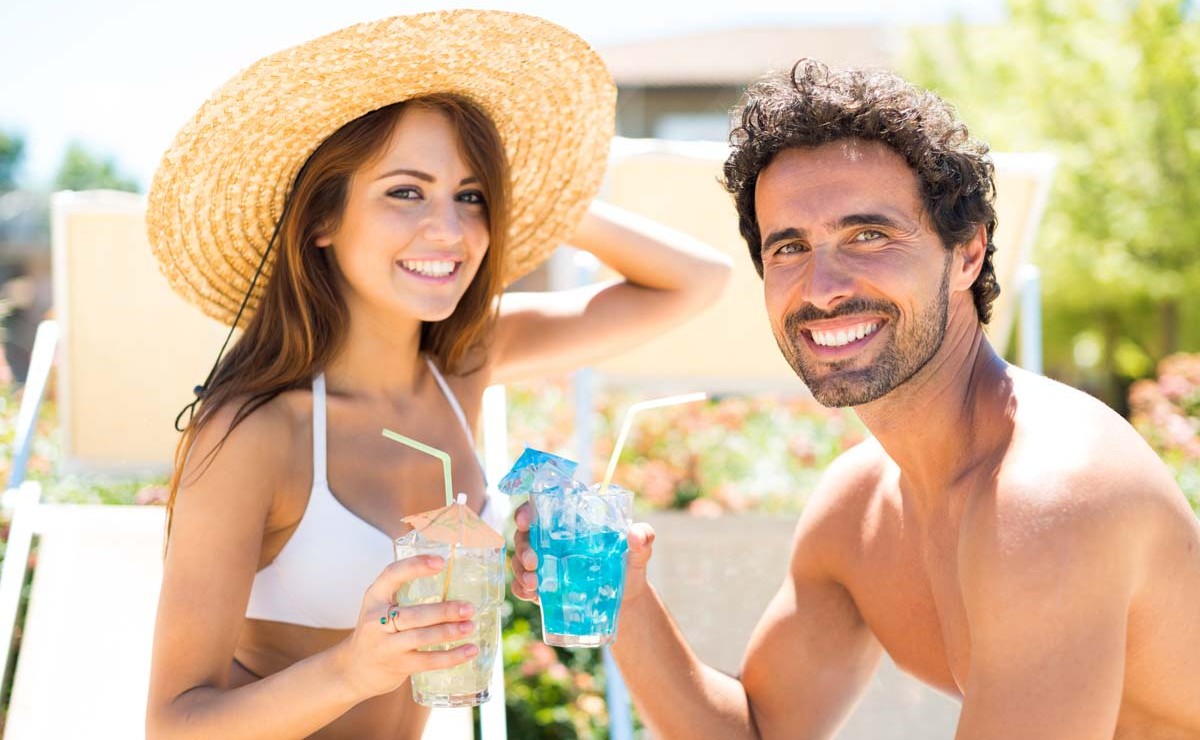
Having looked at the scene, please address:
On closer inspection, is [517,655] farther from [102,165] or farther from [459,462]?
[102,165]

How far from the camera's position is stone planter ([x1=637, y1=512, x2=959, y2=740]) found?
3932 mm

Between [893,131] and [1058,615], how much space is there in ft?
3.26

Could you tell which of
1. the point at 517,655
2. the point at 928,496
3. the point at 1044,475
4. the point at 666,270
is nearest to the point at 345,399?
the point at 666,270

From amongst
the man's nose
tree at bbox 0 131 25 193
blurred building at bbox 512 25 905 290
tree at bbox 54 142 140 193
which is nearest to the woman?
the man's nose

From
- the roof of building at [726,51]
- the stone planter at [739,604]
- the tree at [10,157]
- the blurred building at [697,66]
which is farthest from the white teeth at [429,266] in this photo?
the tree at [10,157]

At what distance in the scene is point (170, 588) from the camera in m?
2.58

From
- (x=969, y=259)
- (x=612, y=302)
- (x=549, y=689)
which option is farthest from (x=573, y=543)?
(x=549, y=689)

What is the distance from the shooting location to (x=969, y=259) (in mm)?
2734

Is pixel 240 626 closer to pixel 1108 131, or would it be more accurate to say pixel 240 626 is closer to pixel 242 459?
pixel 242 459

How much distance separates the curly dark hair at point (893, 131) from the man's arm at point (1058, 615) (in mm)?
650

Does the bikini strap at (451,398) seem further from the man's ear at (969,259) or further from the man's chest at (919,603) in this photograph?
the man's ear at (969,259)

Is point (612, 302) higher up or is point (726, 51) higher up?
point (726, 51)

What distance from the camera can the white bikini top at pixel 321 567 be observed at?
9.12ft

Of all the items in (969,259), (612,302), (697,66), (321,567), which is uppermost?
(697,66)
